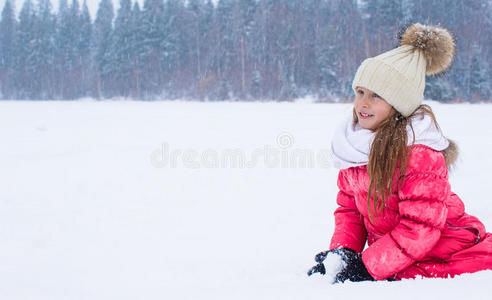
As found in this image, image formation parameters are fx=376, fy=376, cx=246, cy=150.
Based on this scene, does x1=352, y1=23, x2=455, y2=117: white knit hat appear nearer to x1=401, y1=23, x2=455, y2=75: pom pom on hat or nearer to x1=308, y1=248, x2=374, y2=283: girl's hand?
x1=401, y1=23, x2=455, y2=75: pom pom on hat

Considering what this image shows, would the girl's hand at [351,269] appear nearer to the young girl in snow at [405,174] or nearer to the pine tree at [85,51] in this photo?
the young girl in snow at [405,174]

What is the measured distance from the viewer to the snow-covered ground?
5.16ft

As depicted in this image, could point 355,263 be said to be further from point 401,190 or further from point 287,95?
point 287,95

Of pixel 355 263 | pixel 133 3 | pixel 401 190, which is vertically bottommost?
pixel 355 263

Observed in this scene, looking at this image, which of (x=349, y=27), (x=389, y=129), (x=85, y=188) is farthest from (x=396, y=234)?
(x=349, y=27)

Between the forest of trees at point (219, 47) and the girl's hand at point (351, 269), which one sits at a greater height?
the forest of trees at point (219, 47)

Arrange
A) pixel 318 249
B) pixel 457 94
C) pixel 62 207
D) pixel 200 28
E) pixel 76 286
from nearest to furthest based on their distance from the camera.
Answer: pixel 76 286 < pixel 318 249 < pixel 62 207 < pixel 457 94 < pixel 200 28

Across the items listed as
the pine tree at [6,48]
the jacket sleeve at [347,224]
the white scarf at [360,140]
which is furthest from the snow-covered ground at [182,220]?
the pine tree at [6,48]

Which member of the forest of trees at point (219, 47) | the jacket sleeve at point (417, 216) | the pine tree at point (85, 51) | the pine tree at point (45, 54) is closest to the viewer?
the jacket sleeve at point (417, 216)

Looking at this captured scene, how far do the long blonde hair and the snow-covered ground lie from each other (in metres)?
0.42

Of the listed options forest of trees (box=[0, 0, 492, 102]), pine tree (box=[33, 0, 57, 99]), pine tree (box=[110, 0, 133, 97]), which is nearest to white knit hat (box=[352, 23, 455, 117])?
forest of trees (box=[0, 0, 492, 102])

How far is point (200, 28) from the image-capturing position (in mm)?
40156

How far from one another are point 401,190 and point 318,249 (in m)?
1.36

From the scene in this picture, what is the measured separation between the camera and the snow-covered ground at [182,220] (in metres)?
1.57
